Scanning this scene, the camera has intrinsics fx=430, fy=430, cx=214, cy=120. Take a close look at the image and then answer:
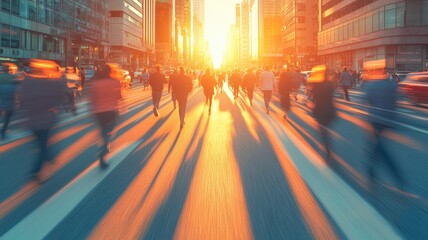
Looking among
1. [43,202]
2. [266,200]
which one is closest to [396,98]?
[266,200]

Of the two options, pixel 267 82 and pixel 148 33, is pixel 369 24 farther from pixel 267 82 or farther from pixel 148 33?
pixel 148 33

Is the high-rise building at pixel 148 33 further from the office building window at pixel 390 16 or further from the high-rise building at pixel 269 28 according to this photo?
the office building window at pixel 390 16

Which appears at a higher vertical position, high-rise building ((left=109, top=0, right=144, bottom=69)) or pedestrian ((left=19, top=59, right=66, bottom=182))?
high-rise building ((left=109, top=0, right=144, bottom=69))

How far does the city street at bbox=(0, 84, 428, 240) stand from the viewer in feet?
13.7

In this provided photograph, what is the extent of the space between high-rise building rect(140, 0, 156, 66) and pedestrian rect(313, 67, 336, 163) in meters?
102

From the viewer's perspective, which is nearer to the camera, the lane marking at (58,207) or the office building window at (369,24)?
the lane marking at (58,207)

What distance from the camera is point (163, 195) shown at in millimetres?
5359

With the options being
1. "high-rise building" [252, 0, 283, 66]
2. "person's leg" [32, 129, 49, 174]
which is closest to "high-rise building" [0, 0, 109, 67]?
"person's leg" [32, 129, 49, 174]

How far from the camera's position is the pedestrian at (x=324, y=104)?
7711 mm

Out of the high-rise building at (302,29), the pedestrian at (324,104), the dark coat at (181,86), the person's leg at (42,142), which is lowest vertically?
the person's leg at (42,142)

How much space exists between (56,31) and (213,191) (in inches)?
2209

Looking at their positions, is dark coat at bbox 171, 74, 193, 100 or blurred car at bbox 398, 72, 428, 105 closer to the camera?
dark coat at bbox 171, 74, 193, 100

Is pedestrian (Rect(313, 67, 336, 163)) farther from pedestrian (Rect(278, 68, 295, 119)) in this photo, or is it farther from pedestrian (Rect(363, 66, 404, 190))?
pedestrian (Rect(278, 68, 295, 119))

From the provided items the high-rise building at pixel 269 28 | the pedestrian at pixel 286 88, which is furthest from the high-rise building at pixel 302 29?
the pedestrian at pixel 286 88
